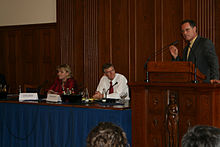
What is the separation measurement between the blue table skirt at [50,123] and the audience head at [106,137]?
2458mm

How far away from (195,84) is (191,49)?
29.1 inches

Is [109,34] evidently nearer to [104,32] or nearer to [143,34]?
[104,32]

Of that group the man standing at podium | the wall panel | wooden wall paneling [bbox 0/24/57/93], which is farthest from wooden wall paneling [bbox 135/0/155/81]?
the man standing at podium

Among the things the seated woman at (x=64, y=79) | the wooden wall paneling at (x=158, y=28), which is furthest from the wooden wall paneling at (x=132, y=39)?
the seated woman at (x=64, y=79)

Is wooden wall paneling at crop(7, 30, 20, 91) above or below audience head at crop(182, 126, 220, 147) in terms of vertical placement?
above

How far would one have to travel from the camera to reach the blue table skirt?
162 inches

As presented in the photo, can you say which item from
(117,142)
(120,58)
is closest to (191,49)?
(117,142)

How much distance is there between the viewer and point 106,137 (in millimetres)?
1440

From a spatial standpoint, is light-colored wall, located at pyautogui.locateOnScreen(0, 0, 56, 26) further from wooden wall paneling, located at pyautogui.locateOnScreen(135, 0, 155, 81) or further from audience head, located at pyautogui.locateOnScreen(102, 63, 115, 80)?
audience head, located at pyautogui.locateOnScreen(102, 63, 115, 80)

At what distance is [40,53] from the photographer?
8242 millimetres

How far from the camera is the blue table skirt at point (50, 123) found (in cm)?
412

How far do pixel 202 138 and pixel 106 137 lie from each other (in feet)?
1.31

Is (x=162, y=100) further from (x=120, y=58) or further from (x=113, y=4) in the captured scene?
(x=113, y=4)

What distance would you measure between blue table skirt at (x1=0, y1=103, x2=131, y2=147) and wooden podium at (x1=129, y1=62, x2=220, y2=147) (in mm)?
405
